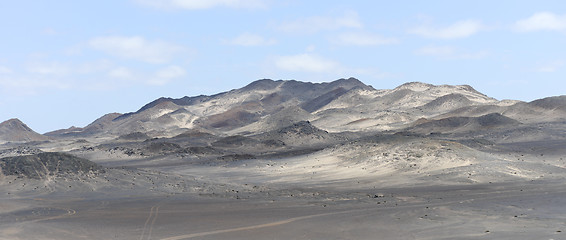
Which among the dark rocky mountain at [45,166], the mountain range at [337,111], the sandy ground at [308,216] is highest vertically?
the mountain range at [337,111]

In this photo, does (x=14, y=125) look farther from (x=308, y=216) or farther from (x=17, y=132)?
(x=308, y=216)

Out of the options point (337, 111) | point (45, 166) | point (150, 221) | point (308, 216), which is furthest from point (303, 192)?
point (337, 111)

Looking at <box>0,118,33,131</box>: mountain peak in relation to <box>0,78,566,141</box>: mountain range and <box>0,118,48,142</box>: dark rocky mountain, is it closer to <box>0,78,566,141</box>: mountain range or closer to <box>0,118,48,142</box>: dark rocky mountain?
<box>0,118,48,142</box>: dark rocky mountain

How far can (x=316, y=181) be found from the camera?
1566 inches

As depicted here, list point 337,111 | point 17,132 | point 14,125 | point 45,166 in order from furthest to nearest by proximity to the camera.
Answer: point 14,125, point 17,132, point 337,111, point 45,166

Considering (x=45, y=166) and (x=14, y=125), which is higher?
(x=14, y=125)

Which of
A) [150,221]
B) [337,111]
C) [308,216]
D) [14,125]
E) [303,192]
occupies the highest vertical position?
[14,125]

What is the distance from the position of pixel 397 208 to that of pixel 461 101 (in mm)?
100548

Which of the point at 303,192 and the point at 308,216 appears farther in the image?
the point at 303,192

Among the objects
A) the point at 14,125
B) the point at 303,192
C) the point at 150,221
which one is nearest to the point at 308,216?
the point at 150,221

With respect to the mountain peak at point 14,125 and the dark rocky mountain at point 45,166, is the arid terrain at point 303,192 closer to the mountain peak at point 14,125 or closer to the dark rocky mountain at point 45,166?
the dark rocky mountain at point 45,166

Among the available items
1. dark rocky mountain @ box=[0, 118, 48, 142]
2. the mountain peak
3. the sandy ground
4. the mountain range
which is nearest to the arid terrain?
the sandy ground

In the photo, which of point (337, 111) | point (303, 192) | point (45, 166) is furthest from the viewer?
point (337, 111)

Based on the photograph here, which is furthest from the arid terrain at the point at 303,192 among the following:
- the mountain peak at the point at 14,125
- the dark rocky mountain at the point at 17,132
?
the mountain peak at the point at 14,125
